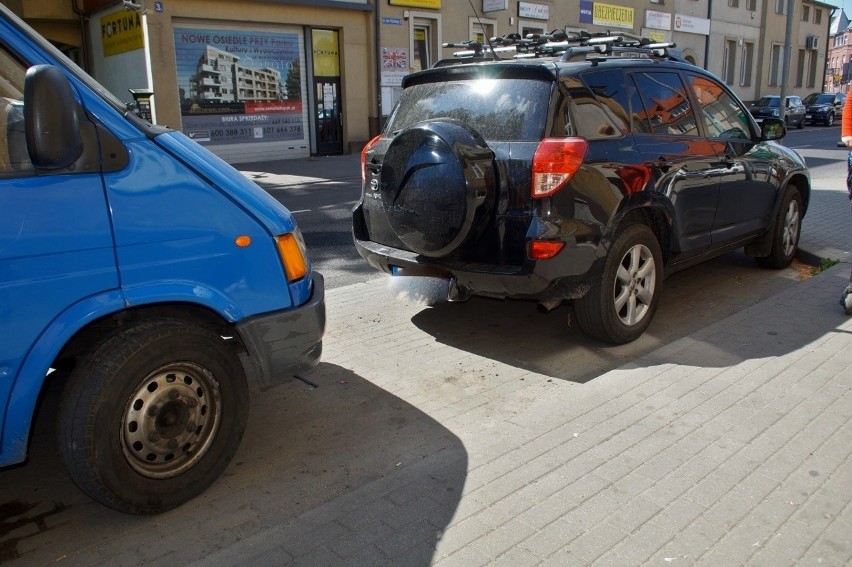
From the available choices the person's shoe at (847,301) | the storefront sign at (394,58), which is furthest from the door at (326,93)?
the person's shoe at (847,301)

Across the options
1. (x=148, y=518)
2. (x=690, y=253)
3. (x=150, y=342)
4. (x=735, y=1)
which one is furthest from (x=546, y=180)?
(x=735, y=1)

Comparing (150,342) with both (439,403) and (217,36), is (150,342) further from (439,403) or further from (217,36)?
(217,36)

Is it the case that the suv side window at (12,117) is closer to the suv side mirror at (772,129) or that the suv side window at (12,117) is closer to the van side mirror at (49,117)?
the van side mirror at (49,117)

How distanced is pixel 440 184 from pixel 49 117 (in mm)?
2278

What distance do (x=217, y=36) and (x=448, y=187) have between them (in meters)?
17.7

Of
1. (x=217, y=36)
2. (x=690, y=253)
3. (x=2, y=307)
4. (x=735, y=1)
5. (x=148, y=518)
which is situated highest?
(x=735, y=1)

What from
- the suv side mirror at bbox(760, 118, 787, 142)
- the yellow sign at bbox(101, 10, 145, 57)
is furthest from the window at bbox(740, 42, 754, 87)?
the suv side mirror at bbox(760, 118, 787, 142)

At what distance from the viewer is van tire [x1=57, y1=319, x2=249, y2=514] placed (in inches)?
112

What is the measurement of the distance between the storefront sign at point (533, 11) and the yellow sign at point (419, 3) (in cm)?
420

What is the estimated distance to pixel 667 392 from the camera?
424 cm

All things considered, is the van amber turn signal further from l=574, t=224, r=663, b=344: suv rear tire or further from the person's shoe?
the person's shoe

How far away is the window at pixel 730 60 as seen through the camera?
1560 inches

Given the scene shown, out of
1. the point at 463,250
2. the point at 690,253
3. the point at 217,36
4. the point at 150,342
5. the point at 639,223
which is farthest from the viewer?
the point at 217,36

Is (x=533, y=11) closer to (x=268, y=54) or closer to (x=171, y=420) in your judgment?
(x=268, y=54)
